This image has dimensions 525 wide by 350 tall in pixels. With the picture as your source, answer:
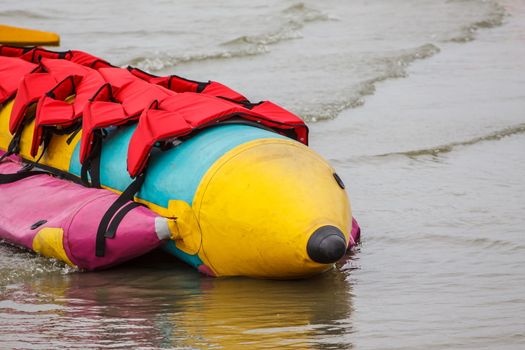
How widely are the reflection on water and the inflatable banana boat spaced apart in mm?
120

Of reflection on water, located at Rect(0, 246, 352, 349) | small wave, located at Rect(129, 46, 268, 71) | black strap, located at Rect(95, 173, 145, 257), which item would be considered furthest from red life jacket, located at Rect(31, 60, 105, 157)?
small wave, located at Rect(129, 46, 268, 71)

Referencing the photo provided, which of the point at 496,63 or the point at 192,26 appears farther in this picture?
the point at 192,26

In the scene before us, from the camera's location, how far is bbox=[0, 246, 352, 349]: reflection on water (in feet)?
14.4

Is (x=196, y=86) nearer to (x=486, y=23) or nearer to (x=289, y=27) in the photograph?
(x=289, y=27)

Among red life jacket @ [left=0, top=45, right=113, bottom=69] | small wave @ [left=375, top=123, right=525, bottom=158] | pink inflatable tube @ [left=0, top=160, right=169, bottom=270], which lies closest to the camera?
pink inflatable tube @ [left=0, top=160, right=169, bottom=270]

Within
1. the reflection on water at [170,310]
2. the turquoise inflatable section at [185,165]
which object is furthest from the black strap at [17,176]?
the reflection on water at [170,310]

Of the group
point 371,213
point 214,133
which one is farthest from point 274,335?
point 371,213

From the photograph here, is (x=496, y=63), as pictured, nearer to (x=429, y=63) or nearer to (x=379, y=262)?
(x=429, y=63)

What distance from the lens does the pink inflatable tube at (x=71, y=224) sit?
534cm

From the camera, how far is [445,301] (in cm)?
496

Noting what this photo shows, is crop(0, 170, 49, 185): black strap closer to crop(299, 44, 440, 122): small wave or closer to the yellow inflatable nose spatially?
the yellow inflatable nose

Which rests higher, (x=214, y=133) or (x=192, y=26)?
(x=214, y=133)

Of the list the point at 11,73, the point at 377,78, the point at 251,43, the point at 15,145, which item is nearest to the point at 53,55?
the point at 11,73

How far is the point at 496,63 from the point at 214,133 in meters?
8.44
